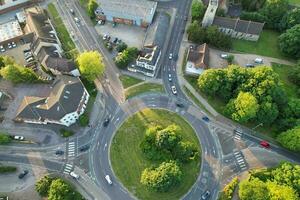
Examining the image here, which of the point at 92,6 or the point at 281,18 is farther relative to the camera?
the point at 92,6

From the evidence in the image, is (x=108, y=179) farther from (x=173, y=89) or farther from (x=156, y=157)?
(x=173, y=89)

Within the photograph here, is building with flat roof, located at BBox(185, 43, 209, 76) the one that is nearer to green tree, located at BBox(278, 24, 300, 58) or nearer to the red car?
green tree, located at BBox(278, 24, 300, 58)

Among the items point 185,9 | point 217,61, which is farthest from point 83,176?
point 185,9

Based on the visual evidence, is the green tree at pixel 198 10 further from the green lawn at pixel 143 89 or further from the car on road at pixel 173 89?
the green lawn at pixel 143 89

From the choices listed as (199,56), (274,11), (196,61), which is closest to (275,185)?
(196,61)

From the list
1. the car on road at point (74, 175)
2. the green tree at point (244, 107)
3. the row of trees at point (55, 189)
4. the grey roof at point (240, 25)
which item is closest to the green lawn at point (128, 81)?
the car on road at point (74, 175)
